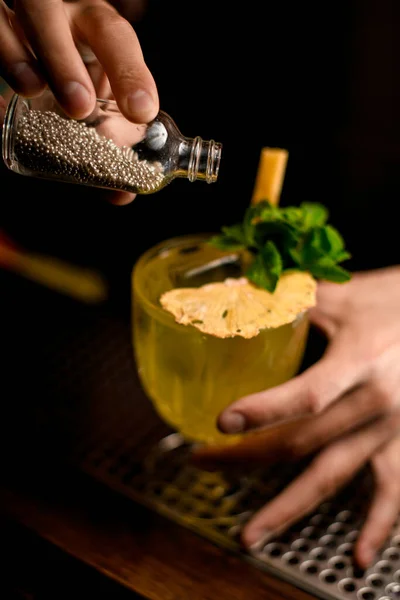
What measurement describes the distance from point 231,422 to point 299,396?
0.08 metres

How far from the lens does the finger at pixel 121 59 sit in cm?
57

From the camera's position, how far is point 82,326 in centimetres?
116

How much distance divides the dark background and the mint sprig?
1.66ft

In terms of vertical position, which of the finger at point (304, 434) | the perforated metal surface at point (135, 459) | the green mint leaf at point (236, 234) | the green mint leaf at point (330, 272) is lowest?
the perforated metal surface at point (135, 459)

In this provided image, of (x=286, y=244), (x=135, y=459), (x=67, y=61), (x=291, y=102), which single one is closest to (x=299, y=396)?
(x=286, y=244)

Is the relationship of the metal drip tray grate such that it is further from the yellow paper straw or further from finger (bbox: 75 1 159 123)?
finger (bbox: 75 1 159 123)

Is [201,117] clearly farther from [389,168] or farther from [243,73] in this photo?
[389,168]

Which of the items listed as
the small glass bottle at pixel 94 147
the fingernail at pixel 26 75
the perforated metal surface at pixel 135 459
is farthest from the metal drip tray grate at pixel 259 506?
the fingernail at pixel 26 75

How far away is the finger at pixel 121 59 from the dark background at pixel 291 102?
596 millimetres

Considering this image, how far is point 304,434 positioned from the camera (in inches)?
30.7

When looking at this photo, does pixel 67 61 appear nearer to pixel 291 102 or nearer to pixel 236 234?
pixel 236 234

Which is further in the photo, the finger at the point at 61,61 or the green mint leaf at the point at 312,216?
the green mint leaf at the point at 312,216

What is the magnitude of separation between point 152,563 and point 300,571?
0.17 m

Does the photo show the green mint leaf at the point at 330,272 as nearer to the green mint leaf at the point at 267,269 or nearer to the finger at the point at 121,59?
the green mint leaf at the point at 267,269
